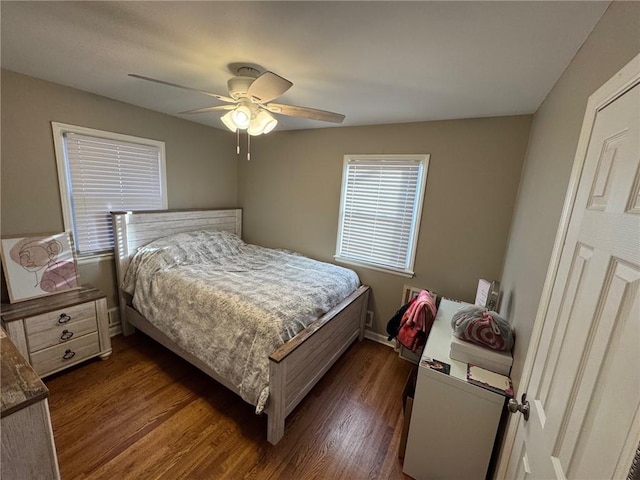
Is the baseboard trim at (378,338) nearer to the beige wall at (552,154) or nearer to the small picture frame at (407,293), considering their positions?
the small picture frame at (407,293)

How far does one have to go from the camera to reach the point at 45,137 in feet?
6.92

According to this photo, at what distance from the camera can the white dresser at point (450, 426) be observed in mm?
1309

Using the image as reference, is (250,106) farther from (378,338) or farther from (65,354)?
(378,338)

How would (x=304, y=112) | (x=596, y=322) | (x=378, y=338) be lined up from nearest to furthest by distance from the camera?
(x=596, y=322)
(x=304, y=112)
(x=378, y=338)

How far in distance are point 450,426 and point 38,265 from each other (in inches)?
126

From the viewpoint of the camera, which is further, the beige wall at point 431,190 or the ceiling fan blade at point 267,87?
the beige wall at point 431,190

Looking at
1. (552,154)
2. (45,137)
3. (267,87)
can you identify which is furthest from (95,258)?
(552,154)

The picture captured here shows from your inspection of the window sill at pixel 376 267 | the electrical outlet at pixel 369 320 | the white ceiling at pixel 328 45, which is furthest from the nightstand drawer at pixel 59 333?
the electrical outlet at pixel 369 320

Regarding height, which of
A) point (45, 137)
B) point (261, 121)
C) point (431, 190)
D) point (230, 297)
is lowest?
point (230, 297)

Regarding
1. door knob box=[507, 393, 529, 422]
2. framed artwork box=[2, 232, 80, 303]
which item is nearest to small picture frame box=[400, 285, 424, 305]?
door knob box=[507, 393, 529, 422]

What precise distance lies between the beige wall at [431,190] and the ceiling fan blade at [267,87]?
1.56 metres

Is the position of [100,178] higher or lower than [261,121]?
lower

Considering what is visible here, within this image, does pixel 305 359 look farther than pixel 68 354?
No

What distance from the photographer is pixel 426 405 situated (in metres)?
1.43
